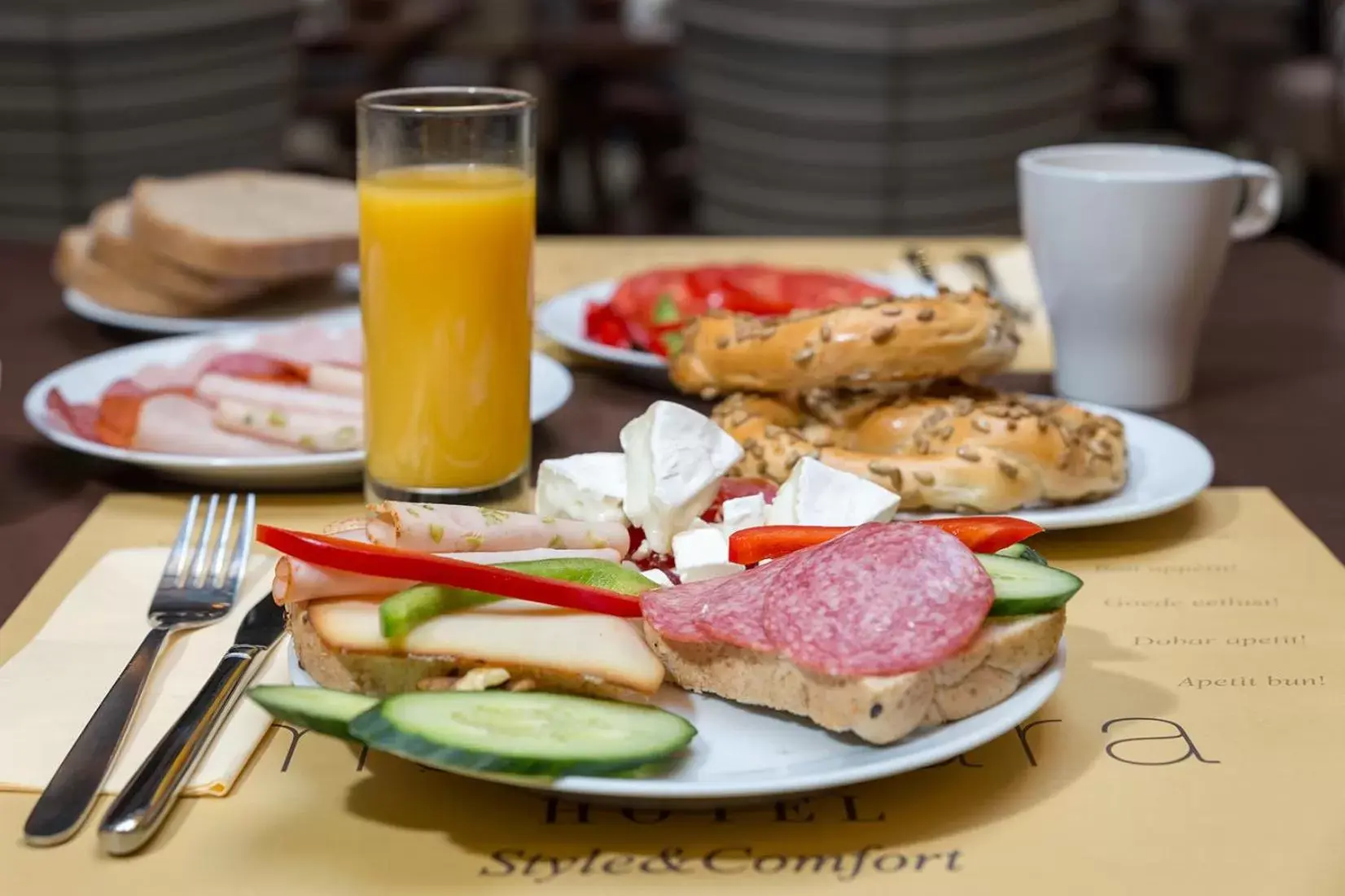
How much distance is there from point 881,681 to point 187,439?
0.81 metres

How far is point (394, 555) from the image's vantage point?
2.82 feet

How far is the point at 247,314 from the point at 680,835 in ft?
4.46

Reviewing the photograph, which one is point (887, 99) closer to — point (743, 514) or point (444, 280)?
point (444, 280)

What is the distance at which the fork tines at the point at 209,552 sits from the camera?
1.14 m

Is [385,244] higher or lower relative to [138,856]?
higher

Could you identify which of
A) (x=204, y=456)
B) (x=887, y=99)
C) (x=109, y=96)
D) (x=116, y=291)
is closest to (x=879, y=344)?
(x=204, y=456)

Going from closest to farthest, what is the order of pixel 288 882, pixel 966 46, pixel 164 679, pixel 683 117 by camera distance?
1. pixel 288 882
2. pixel 164 679
3. pixel 966 46
4. pixel 683 117

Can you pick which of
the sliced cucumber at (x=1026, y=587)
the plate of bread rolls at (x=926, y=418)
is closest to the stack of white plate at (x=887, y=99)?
the plate of bread rolls at (x=926, y=418)

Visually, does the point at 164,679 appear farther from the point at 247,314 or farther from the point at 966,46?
the point at 966,46

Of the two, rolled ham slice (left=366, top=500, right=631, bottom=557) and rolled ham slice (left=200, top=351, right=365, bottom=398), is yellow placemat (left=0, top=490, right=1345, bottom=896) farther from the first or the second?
rolled ham slice (left=200, top=351, right=365, bottom=398)

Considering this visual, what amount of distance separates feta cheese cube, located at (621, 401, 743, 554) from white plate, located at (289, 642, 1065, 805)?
0.18 m

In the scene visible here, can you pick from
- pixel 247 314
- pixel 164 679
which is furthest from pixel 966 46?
pixel 164 679

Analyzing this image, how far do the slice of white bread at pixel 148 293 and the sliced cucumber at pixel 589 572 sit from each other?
3.81ft

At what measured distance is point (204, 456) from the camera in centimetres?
135
